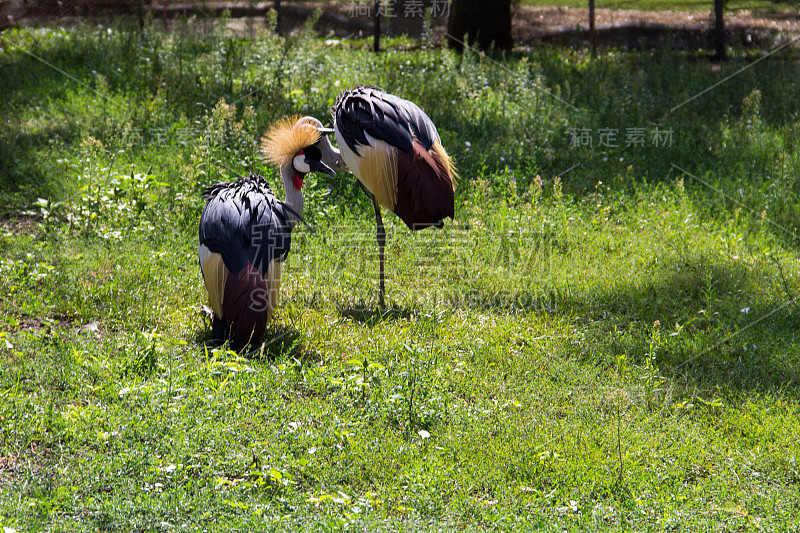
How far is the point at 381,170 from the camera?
20.8ft

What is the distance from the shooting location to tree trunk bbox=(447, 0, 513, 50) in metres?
11.8

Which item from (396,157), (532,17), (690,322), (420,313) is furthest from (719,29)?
(420,313)

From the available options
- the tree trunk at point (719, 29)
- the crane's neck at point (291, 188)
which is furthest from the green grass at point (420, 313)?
the crane's neck at point (291, 188)

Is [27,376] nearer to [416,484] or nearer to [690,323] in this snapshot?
[416,484]

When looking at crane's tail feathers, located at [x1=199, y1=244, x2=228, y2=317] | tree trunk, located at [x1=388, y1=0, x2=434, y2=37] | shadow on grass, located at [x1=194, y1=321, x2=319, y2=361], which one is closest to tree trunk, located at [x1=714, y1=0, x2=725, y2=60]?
tree trunk, located at [x1=388, y1=0, x2=434, y2=37]

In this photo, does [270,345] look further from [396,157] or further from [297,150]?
[396,157]

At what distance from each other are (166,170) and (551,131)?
448 centimetres

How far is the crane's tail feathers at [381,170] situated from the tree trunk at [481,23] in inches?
236

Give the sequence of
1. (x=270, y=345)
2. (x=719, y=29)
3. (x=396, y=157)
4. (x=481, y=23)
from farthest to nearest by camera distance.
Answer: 1. (x=719, y=29)
2. (x=481, y=23)
3. (x=396, y=157)
4. (x=270, y=345)

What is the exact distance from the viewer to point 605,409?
17.8 ft

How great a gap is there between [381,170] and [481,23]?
6324mm

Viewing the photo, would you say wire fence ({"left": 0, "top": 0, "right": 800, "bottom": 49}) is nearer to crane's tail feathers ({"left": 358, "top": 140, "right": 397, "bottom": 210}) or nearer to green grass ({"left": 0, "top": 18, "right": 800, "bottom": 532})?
green grass ({"left": 0, "top": 18, "right": 800, "bottom": 532})

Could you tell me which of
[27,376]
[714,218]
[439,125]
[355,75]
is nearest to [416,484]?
[27,376]

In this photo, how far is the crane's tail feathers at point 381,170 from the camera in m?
6.29
